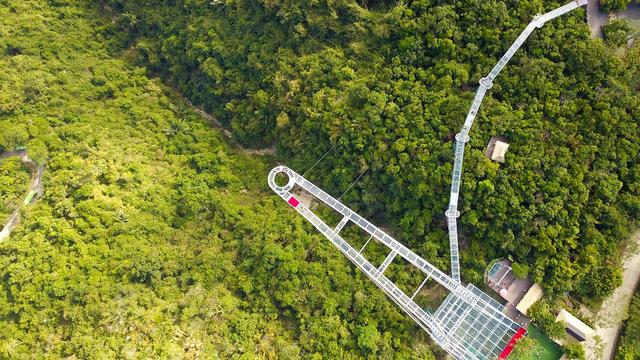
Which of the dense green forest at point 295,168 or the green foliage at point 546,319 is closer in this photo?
the green foliage at point 546,319

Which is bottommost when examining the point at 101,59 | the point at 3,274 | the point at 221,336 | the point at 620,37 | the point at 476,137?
the point at 3,274

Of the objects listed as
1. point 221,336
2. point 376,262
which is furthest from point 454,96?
point 221,336

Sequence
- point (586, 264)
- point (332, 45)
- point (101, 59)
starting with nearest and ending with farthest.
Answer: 1. point (586, 264)
2. point (332, 45)
3. point (101, 59)

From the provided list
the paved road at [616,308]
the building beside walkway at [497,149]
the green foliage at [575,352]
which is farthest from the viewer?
the building beside walkway at [497,149]

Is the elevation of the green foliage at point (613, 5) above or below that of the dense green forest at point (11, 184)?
above

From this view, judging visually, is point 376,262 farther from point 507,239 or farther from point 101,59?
point 101,59

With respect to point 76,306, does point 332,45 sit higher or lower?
higher

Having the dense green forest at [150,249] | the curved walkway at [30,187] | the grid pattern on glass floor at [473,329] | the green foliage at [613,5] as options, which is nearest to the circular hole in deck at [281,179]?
the dense green forest at [150,249]

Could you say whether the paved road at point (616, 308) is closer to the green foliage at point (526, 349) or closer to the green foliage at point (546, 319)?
the green foliage at point (546, 319)
